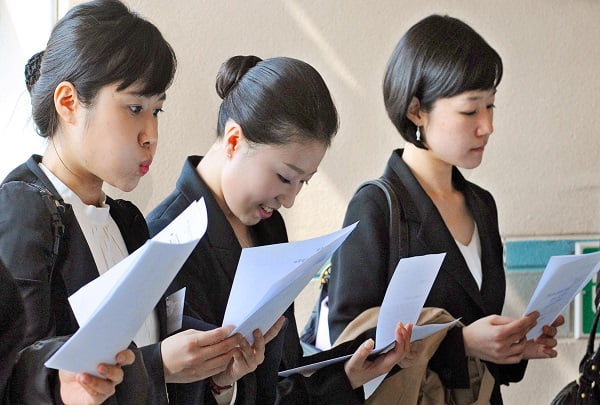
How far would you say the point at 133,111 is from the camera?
5.68 ft

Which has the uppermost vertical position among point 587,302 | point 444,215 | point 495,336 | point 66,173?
point 66,173

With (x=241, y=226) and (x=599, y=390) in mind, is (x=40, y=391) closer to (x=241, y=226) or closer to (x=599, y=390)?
(x=241, y=226)

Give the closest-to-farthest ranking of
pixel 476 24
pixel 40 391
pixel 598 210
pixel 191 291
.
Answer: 1. pixel 40 391
2. pixel 191 291
3. pixel 476 24
4. pixel 598 210

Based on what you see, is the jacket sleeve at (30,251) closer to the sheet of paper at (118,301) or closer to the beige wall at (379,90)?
the sheet of paper at (118,301)

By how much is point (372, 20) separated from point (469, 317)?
1.23 m

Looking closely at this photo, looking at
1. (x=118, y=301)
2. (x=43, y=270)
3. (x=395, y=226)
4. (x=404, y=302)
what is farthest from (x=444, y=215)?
(x=118, y=301)

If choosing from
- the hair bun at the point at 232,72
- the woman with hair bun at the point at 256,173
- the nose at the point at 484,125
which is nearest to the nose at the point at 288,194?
the woman with hair bun at the point at 256,173

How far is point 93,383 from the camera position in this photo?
1.39 meters

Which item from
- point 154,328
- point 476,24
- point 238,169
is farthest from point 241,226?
point 476,24

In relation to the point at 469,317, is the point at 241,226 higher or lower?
higher

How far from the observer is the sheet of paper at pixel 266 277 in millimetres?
1615

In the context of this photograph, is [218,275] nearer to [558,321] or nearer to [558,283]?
[558,283]

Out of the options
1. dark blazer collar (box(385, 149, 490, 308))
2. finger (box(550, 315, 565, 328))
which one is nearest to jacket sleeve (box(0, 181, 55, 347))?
dark blazer collar (box(385, 149, 490, 308))

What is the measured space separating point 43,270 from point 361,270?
89 cm
